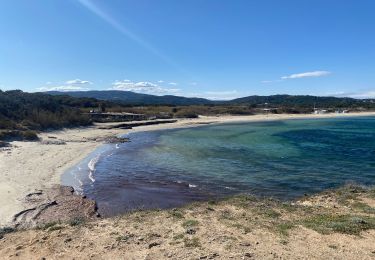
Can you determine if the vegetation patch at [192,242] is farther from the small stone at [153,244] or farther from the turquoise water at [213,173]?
the turquoise water at [213,173]

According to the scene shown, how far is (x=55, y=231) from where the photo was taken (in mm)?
12531

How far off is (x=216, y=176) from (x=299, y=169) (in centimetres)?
655

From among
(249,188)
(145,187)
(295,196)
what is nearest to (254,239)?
(295,196)

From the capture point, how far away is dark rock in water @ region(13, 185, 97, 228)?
49.8ft

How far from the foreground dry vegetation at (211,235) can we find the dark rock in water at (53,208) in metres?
1.88

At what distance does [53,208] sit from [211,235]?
878 centimetres

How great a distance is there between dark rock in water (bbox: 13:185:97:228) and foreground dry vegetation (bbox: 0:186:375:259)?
1882 mm

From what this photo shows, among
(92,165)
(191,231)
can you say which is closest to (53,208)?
(191,231)

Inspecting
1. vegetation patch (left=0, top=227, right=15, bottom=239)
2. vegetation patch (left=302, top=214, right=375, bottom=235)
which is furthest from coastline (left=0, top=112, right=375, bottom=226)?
vegetation patch (left=302, top=214, right=375, bottom=235)

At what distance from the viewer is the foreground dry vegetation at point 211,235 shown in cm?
1011

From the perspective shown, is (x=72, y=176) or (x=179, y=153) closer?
(x=72, y=176)

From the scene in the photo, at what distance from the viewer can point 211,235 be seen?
37.2 feet

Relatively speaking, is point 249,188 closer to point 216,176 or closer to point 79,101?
point 216,176

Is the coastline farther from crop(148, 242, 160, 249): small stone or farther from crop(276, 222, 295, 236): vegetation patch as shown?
crop(276, 222, 295, 236): vegetation patch
